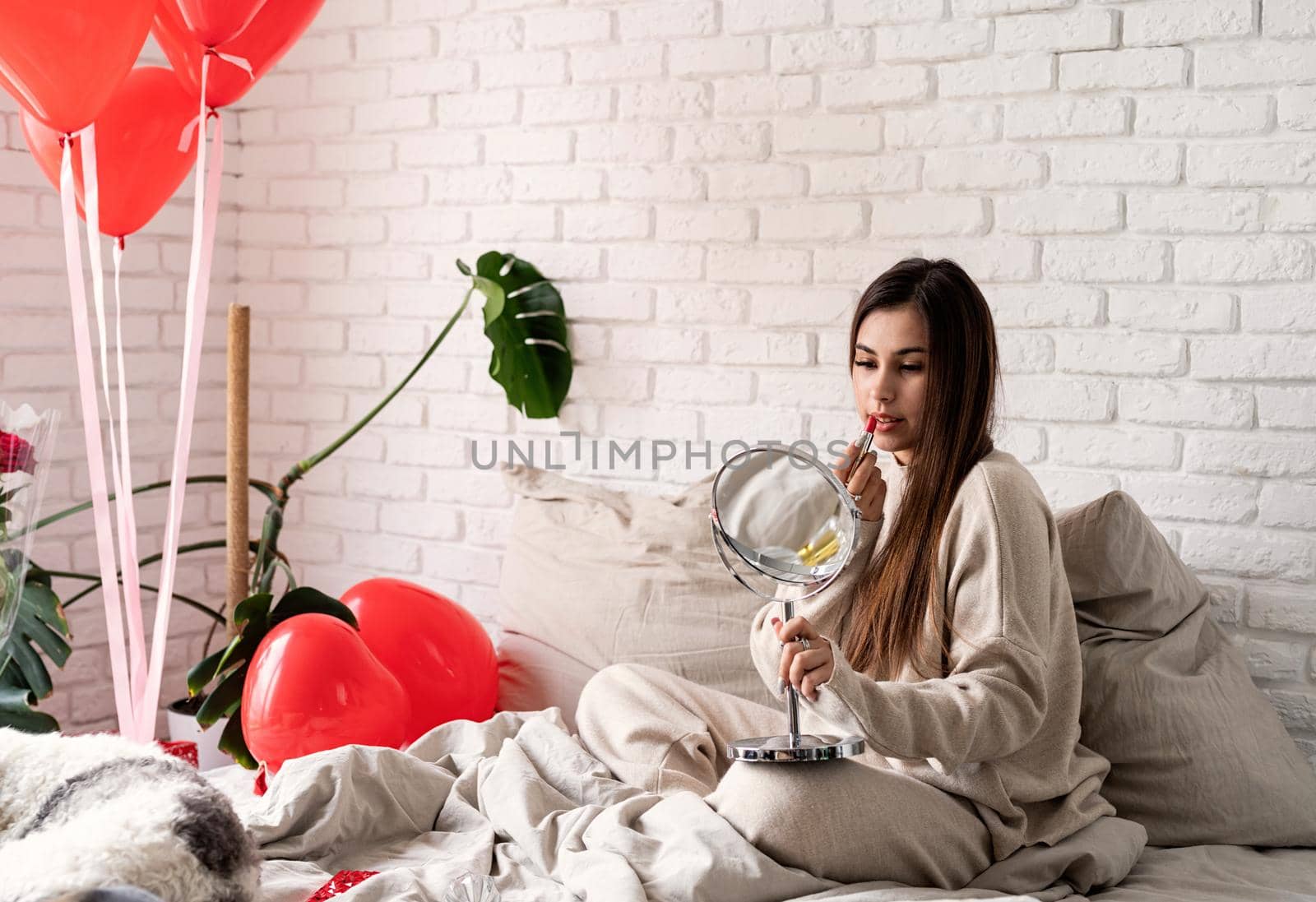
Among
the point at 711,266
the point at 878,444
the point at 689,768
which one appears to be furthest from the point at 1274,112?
the point at 689,768

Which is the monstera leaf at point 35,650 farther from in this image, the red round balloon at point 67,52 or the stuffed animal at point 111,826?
the red round balloon at point 67,52

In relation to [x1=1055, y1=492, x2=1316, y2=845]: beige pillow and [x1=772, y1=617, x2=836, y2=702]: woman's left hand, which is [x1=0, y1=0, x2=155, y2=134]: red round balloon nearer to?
[x1=772, y1=617, x2=836, y2=702]: woman's left hand

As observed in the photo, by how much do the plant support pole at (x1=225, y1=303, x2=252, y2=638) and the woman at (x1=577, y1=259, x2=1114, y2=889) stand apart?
34.2 inches

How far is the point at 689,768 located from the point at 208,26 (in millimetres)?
1276

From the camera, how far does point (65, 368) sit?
2.70 m

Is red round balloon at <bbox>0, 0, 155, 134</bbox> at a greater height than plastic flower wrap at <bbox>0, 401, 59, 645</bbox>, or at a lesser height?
greater

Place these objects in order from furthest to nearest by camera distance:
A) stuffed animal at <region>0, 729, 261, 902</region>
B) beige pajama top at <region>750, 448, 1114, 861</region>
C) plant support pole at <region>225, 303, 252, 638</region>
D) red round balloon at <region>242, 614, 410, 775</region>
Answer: plant support pole at <region>225, 303, 252, 638</region> < red round balloon at <region>242, 614, 410, 775</region> < beige pajama top at <region>750, 448, 1114, 861</region> < stuffed animal at <region>0, 729, 261, 902</region>

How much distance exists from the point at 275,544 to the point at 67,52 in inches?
41.6

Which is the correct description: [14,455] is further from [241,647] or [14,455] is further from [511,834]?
[511,834]

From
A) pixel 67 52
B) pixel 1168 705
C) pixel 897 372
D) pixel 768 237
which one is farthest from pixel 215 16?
pixel 1168 705

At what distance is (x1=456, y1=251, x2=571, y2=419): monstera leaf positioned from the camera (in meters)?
2.55

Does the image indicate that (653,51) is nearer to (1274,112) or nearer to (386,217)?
(386,217)

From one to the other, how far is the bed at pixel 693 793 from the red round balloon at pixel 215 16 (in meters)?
1.01

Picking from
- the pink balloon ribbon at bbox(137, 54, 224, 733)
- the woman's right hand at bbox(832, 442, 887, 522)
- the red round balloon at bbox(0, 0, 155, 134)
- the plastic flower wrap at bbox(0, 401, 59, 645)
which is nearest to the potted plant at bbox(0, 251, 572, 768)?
the pink balloon ribbon at bbox(137, 54, 224, 733)
